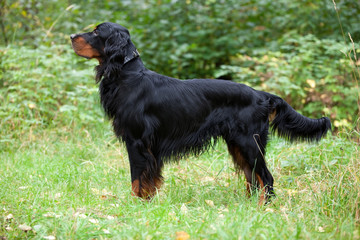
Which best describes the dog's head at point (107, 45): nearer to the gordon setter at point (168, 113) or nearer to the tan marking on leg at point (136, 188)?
the gordon setter at point (168, 113)

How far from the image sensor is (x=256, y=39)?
26.1ft

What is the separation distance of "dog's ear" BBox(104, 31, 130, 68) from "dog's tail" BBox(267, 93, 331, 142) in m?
1.33

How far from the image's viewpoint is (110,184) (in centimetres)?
357

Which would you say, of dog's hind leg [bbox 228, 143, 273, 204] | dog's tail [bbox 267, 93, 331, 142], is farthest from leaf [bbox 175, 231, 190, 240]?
dog's tail [bbox 267, 93, 331, 142]

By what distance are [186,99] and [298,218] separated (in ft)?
4.32

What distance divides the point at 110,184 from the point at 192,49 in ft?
15.3

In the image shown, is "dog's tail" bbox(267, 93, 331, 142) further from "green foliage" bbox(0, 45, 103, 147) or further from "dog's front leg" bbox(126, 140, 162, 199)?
"green foliage" bbox(0, 45, 103, 147)

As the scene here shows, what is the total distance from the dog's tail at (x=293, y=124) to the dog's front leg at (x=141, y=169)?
1.15 meters

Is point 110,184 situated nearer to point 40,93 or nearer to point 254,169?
point 254,169

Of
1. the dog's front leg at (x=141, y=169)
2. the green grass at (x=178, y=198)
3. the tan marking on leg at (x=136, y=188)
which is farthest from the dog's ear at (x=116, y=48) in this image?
the green grass at (x=178, y=198)

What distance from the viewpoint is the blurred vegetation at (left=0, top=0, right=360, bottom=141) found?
536 centimetres

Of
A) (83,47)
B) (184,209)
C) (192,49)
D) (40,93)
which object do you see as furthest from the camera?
(192,49)

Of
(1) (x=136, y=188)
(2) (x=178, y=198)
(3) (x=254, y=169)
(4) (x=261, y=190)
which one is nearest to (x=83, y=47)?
(1) (x=136, y=188)

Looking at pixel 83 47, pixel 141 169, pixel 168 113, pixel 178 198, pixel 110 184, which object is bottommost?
pixel 110 184
